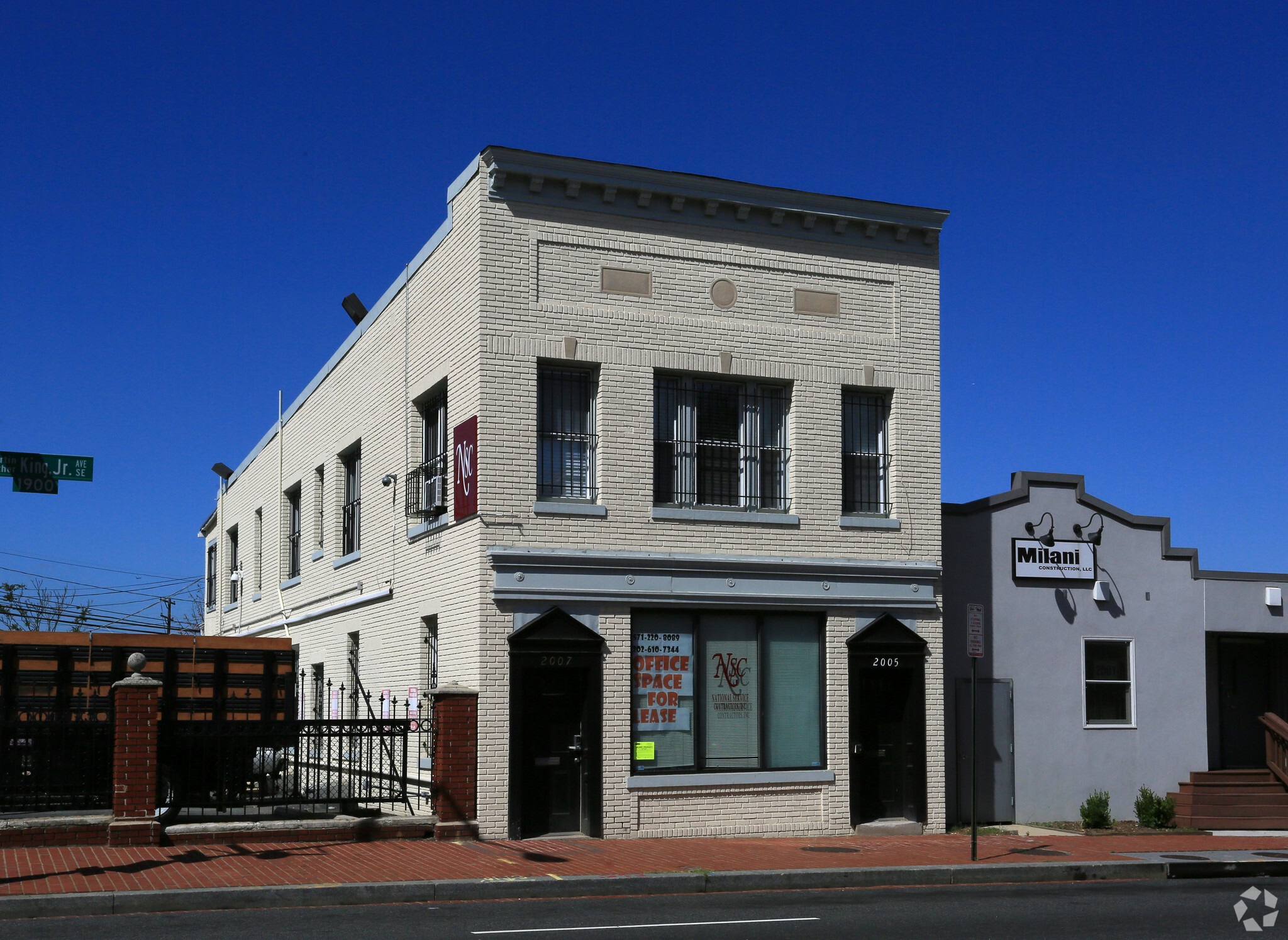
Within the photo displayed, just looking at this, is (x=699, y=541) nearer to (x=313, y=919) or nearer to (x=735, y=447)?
(x=735, y=447)

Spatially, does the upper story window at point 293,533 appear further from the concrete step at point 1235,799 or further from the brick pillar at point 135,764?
the concrete step at point 1235,799

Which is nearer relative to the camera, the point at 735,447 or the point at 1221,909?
the point at 1221,909

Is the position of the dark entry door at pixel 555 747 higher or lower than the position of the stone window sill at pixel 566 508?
lower

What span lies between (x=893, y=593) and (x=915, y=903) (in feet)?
20.5

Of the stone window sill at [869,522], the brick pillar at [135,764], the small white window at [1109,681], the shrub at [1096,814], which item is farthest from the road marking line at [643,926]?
the small white window at [1109,681]

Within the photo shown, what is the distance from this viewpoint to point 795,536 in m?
18.3

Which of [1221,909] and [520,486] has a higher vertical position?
[520,486]

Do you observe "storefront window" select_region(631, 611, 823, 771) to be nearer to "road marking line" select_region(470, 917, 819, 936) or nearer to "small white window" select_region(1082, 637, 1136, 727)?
"road marking line" select_region(470, 917, 819, 936)

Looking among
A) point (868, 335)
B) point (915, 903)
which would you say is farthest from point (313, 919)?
point (868, 335)

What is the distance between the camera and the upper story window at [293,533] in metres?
28.6

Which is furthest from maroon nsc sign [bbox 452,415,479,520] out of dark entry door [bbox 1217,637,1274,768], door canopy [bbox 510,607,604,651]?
dark entry door [bbox 1217,637,1274,768]

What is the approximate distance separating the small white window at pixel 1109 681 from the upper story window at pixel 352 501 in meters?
13.0

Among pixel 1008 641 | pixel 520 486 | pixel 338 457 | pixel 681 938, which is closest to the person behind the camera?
pixel 681 938

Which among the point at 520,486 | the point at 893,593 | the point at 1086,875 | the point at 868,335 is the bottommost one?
the point at 1086,875
